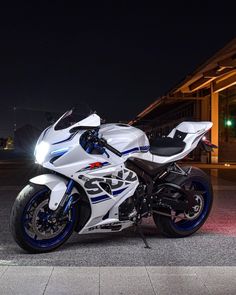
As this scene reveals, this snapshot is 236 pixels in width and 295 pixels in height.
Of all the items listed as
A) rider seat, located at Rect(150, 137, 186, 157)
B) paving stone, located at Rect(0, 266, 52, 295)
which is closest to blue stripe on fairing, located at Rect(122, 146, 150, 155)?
rider seat, located at Rect(150, 137, 186, 157)

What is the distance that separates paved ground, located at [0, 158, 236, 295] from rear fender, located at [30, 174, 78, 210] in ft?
1.81

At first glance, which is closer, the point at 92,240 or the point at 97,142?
the point at 97,142

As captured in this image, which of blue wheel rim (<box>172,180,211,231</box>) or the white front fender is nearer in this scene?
the white front fender

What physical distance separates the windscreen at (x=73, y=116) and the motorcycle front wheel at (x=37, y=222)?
2.33 feet

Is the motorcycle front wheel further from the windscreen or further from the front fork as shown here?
the windscreen

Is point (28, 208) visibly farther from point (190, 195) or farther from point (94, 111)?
point (190, 195)

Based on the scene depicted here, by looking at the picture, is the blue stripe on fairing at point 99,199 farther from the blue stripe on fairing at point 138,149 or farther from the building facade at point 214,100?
the building facade at point 214,100

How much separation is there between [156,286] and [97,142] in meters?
1.82

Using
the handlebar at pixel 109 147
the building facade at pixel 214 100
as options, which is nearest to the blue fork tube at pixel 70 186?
the handlebar at pixel 109 147

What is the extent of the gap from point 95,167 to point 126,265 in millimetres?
1109

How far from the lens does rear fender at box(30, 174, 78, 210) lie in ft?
17.3

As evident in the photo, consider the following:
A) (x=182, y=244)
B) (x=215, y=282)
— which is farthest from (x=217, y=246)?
(x=215, y=282)

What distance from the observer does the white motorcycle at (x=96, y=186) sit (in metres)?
5.26

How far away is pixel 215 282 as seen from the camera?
4.38 m
